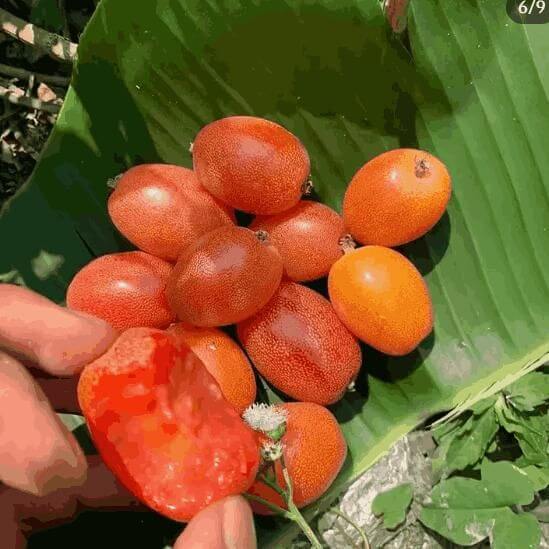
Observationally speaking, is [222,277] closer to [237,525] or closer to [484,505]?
[237,525]

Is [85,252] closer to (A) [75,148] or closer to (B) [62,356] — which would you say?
(A) [75,148]

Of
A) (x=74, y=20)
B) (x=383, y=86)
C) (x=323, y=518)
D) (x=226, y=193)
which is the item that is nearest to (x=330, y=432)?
(x=323, y=518)

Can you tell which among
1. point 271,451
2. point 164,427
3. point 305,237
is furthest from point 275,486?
point 305,237

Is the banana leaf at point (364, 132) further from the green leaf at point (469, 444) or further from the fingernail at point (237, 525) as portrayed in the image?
the fingernail at point (237, 525)

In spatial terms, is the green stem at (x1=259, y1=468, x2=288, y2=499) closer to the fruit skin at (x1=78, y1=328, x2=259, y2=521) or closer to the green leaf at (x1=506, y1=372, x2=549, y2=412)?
the fruit skin at (x1=78, y1=328, x2=259, y2=521)

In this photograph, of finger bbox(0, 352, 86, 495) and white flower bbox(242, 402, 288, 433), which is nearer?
finger bbox(0, 352, 86, 495)

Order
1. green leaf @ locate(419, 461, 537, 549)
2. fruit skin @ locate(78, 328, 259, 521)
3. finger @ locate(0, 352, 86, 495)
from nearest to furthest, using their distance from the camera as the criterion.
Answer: finger @ locate(0, 352, 86, 495)
fruit skin @ locate(78, 328, 259, 521)
green leaf @ locate(419, 461, 537, 549)

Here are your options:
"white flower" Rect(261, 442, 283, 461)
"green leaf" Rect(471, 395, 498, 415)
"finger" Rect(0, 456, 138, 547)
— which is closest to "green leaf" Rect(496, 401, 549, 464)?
"green leaf" Rect(471, 395, 498, 415)
